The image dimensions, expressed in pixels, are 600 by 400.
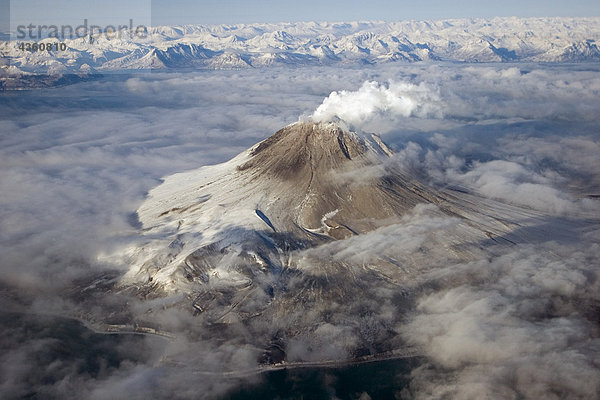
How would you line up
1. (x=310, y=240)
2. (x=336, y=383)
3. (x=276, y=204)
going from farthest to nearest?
(x=276, y=204) → (x=310, y=240) → (x=336, y=383)

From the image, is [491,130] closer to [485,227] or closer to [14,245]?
[485,227]

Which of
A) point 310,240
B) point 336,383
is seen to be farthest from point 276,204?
point 336,383

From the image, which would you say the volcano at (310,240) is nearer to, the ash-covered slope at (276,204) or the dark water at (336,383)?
the ash-covered slope at (276,204)

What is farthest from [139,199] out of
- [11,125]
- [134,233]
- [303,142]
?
[11,125]

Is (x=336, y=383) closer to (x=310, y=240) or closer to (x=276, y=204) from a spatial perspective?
(x=310, y=240)

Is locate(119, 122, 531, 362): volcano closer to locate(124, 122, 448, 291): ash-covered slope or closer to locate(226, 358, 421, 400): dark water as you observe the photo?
locate(124, 122, 448, 291): ash-covered slope
